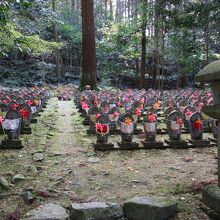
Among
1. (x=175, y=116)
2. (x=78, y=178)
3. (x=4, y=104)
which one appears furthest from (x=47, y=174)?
(x=4, y=104)

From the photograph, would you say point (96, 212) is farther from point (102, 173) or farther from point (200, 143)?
point (200, 143)

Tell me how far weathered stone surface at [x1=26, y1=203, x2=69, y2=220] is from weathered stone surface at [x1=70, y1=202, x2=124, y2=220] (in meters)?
0.10

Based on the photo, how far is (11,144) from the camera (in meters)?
5.89

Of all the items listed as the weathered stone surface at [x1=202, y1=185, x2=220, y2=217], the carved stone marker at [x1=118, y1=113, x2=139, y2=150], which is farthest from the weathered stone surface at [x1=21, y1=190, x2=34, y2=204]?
the carved stone marker at [x1=118, y1=113, x2=139, y2=150]

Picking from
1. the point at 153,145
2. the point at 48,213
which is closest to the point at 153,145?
the point at 153,145

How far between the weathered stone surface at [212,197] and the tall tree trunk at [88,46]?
12.9 metres

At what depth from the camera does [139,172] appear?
4.71 metres

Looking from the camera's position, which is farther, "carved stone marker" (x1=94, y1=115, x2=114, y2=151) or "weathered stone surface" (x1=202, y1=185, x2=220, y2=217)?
"carved stone marker" (x1=94, y1=115, x2=114, y2=151)

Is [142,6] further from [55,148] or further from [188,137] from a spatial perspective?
[55,148]

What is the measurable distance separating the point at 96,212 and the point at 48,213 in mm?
444

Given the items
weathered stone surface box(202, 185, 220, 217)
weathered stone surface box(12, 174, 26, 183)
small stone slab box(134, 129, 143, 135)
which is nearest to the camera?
weathered stone surface box(202, 185, 220, 217)

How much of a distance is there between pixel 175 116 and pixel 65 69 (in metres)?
25.2

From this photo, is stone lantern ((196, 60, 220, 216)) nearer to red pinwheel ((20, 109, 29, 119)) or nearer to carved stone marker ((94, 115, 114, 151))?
carved stone marker ((94, 115, 114, 151))

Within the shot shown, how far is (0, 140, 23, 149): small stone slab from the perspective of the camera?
19.2 feet
